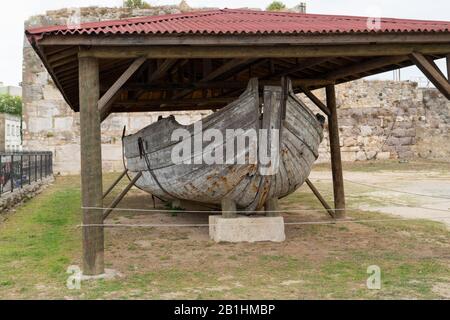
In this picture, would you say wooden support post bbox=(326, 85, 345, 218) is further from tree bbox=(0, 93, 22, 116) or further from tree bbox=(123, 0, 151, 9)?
tree bbox=(0, 93, 22, 116)

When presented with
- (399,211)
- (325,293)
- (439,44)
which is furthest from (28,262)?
(399,211)

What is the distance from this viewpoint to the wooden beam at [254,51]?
19.9 ft

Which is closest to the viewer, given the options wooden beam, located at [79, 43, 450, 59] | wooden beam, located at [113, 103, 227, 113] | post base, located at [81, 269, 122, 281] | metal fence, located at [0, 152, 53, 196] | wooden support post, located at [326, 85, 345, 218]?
post base, located at [81, 269, 122, 281]

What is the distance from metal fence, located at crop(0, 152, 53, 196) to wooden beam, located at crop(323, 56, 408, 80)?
25.2ft

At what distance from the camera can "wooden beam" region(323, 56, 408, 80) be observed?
25.5ft

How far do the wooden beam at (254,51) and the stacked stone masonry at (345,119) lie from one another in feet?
54.5

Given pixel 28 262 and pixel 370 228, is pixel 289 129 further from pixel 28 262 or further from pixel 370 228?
pixel 28 262

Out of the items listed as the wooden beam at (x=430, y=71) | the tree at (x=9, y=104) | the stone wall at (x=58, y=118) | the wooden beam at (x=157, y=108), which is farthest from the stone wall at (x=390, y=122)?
the tree at (x=9, y=104)

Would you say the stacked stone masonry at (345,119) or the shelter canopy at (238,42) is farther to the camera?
the stacked stone masonry at (345,119)

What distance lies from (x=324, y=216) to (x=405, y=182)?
7905 millimetres

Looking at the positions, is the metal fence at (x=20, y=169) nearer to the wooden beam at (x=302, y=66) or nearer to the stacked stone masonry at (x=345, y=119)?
the stacked stone masonry at (x=345, y=119)

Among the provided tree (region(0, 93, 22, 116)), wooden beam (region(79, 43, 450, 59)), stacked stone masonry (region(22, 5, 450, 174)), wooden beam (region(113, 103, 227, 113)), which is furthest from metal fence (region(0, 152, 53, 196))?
tree (region(0, 93, 22, 116))

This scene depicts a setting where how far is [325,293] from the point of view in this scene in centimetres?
525

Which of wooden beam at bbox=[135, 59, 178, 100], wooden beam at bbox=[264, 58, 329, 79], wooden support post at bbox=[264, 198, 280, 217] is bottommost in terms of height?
wooden support post at bbox=[264, 198, 280, 217]
